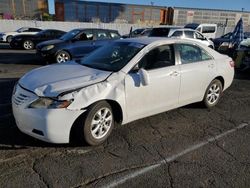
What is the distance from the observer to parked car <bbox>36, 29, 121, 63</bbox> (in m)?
9.95

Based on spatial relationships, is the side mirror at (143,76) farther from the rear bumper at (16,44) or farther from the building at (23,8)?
the building at (23,8)

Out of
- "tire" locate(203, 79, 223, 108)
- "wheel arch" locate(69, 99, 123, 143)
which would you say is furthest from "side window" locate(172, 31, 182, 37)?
"wheel arch" locate(69, 99, 123, 143)

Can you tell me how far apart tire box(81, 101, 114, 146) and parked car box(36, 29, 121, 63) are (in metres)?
6.85

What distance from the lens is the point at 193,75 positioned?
15.5 ft

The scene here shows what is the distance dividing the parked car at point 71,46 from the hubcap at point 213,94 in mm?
6056

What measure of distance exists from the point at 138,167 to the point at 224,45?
14.7 metres

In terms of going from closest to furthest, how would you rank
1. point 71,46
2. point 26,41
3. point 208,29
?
point 71,46, point 26,41, point 208,29

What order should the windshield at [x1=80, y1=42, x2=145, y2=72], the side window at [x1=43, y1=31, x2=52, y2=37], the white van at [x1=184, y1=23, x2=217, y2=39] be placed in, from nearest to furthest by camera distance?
1. the windshield at [x1=80, y1=42, x2=145, y2=72]
2. the side window at [x1=43, y1=31, x2=52, y2=37]
3. the white van at [x1=184, y1=23, x2=217, y2=39]

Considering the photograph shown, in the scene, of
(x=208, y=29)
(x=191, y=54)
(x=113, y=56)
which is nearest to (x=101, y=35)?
(x=191, y=54)

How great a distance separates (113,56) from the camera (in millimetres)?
4387

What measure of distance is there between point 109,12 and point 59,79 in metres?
69.7

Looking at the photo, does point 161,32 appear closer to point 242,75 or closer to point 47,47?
point 242,75

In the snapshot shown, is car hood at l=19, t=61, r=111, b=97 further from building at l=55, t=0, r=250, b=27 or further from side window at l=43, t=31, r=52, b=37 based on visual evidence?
building at l=55, t=0, r=250, b=27

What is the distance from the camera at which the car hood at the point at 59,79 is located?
11.0ft
